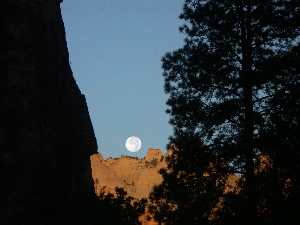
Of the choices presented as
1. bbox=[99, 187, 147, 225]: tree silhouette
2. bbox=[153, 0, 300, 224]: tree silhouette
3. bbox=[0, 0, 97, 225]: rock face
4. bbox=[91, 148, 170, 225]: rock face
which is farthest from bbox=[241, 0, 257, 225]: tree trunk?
bbox=[91, 148, 170, 225]: rock face

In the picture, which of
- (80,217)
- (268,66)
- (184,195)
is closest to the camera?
(184,195)

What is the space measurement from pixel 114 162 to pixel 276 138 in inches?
4676

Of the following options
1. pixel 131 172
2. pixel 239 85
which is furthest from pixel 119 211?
pixel 131 172

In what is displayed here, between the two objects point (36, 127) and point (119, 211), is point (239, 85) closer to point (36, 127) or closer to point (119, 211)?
point (36, 127)

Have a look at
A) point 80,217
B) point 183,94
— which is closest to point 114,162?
point 80,217

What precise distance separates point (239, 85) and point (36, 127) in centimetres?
1190

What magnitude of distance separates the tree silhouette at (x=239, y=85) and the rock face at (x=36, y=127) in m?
8.22

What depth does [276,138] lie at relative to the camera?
14.5 meters

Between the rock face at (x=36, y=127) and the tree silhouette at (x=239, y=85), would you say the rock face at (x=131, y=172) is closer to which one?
the rock face at (x=36, y=127)

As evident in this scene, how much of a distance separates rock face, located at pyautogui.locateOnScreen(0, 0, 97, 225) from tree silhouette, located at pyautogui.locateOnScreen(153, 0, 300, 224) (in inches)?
323

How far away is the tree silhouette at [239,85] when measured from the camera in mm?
14641

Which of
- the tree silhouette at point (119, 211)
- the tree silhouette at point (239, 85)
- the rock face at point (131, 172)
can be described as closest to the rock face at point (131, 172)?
the rock face at point (131, 172)

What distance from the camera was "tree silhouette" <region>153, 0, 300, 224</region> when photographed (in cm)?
1464

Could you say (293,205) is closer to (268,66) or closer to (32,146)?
(268,66)
